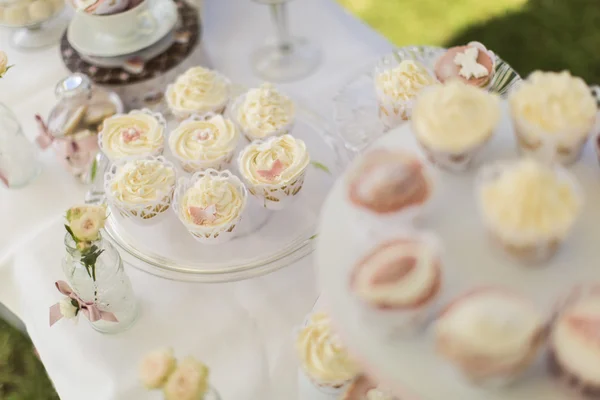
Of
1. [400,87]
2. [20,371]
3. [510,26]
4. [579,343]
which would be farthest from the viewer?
[510,26]

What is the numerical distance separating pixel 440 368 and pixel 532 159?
0.26 metres

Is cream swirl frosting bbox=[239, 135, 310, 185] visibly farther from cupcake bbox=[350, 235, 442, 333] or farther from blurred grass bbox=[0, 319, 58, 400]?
blurred grass bbox=[0, 319, 58, 400]

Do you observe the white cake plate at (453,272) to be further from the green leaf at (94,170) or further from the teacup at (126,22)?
the teacup at (126,22)

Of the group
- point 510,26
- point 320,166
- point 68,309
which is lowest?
point 510,26

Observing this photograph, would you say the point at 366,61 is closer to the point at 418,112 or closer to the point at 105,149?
the point at 105,149

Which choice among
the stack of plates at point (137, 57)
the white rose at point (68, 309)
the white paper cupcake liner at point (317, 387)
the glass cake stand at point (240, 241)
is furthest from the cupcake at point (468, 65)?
the white rose at point (68, 309)

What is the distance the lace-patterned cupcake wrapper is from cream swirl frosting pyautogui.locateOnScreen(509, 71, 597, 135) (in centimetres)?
48

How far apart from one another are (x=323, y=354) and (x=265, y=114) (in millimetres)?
540

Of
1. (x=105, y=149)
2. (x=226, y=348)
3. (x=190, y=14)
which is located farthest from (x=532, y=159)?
(x=190, y=14)

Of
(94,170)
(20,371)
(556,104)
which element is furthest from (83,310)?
(20,371)

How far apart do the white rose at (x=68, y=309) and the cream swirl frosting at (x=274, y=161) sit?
0.39 meters

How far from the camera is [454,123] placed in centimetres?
76

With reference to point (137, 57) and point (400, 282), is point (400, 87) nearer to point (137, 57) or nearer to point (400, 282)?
point (400, 282)

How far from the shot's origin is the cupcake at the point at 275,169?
113cm
